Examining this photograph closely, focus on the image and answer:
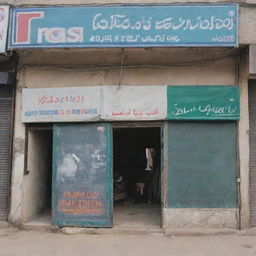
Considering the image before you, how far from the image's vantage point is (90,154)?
6.91 metres

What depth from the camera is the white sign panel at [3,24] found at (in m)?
6.46

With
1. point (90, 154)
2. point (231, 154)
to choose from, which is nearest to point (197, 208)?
point (231, 154)

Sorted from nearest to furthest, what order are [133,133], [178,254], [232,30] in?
[178,254] → [232,30] → [133,133]

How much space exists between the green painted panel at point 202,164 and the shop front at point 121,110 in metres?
0.02

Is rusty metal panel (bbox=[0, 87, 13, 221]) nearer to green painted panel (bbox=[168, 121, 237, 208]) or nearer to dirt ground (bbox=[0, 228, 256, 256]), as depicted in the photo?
dirt ground (bbox=[0, 228, 256, 256])

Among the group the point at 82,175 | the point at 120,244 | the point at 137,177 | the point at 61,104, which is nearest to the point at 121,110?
the point at 61,104

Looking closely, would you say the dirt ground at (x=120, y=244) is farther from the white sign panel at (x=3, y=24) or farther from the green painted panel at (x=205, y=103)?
the white sign panel at (x=3, y=24)

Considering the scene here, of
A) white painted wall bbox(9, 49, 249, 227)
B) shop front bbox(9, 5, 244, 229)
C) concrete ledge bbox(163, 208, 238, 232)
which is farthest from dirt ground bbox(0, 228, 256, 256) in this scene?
white painted wall bbox(9, 49, 249, 227)

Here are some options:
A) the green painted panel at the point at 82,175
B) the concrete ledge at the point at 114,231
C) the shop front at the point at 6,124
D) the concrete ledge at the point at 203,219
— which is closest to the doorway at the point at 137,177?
the concrete ledge at the point at 114,231

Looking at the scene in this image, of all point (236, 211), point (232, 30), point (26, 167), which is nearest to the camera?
point (232, 30)

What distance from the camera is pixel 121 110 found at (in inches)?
267

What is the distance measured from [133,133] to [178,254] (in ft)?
20.7

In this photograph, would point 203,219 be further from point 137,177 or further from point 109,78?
point 137,177

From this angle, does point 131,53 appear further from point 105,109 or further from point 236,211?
point 236,211
